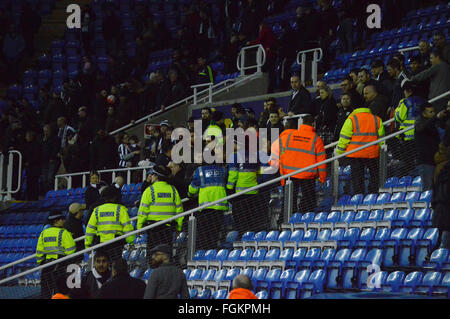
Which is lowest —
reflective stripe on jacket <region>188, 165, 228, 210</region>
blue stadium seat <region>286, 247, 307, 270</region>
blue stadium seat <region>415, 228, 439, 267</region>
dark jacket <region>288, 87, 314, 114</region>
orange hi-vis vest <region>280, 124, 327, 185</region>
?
blue stadium seat <region>286, 247, 307, 270</region>

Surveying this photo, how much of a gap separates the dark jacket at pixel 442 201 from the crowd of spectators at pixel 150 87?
3.80 m

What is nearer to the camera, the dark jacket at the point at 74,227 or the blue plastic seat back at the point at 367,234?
the blue plastic seat back at the point at 367,234

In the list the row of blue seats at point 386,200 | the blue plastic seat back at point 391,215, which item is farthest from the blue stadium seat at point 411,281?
the row of blue seats at point 386,200

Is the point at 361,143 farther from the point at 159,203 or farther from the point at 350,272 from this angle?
the point at 159,203

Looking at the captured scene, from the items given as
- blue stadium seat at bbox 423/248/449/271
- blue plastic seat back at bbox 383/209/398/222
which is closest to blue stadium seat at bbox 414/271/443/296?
blue stadium seat at bbox 423/248/449/271

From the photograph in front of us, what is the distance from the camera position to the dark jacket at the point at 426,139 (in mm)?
11555

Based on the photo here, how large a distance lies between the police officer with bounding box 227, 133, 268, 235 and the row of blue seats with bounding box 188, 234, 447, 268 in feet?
1.01

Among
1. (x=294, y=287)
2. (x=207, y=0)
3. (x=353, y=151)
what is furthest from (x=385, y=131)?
(x=207, y=0)

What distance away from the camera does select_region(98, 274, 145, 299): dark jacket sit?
360 inches

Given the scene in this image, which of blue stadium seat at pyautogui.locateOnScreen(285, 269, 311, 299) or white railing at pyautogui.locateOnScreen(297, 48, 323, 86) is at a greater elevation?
white railing at pyautogui.locateOnScreen(297, 48, 323, 86)

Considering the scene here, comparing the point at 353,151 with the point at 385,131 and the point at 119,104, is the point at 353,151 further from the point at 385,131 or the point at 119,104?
the point at 119,104

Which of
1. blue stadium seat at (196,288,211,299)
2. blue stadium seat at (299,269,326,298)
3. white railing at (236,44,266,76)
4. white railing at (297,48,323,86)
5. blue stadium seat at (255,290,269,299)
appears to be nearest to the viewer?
blue stadium seat at (299,269,326,298)

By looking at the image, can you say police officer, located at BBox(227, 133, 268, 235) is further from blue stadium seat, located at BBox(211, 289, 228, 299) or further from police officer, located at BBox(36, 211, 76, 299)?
police officer, located at BBox(36, 211, 76, 299)

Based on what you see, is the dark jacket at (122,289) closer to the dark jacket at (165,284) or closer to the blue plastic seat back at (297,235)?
the dark jacket at (165,284)
